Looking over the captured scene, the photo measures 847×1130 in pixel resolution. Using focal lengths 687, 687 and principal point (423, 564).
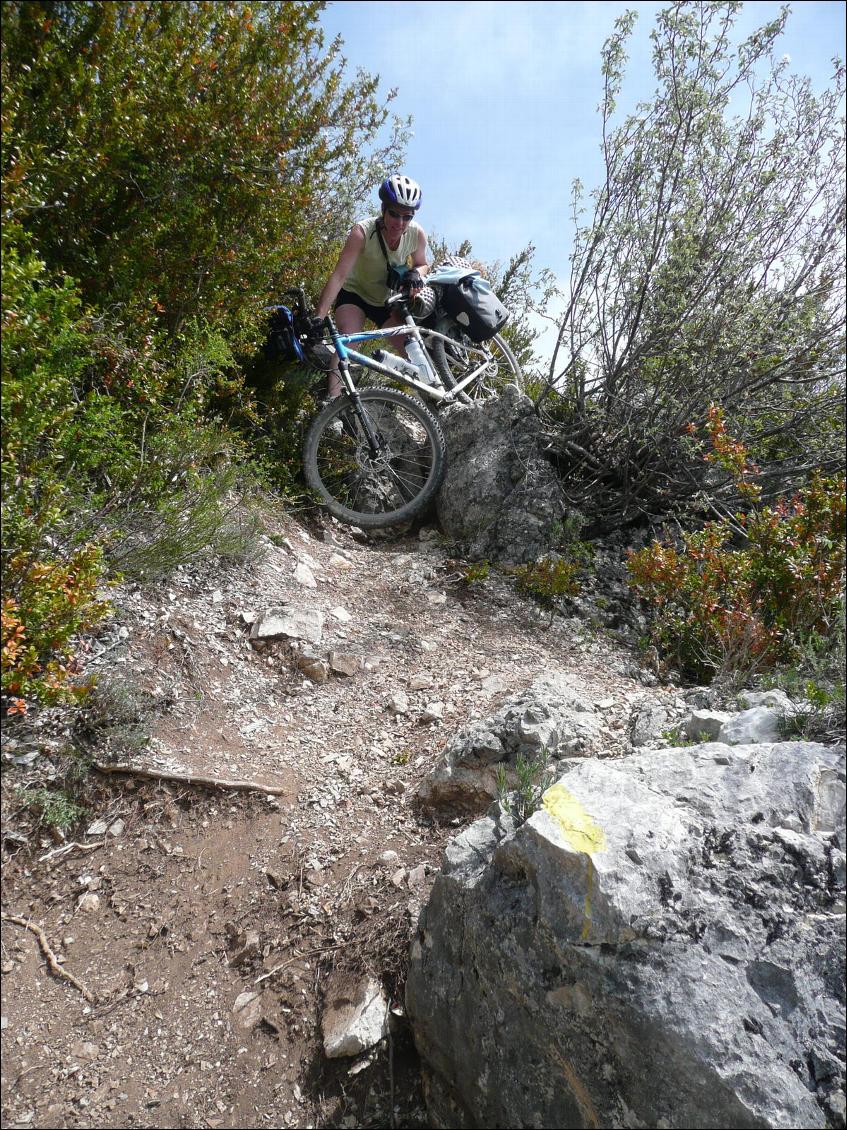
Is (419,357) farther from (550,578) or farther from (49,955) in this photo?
(49,955)

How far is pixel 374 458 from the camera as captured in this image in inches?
216

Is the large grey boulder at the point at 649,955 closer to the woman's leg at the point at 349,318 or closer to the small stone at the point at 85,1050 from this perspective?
the small stone at the point at 85,1050

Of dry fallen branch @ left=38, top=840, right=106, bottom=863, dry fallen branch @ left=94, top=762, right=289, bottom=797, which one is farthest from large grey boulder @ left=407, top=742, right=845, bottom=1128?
dry fallen branch @ left=38, top=840, right=106, bottom=863

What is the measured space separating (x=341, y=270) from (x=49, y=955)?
4813 millimetres

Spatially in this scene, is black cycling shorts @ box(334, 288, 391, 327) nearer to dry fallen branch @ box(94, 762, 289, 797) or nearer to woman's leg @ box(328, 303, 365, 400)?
woman's leg @ box(328, 303, 365, 400)

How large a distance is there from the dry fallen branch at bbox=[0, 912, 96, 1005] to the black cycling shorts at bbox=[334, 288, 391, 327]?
198 inches

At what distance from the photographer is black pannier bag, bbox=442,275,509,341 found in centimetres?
608

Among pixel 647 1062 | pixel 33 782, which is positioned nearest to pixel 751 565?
pixel 647 1062

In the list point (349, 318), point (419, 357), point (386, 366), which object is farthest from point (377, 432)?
point (349, 318)

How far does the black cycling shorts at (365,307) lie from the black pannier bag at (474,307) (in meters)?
0.55

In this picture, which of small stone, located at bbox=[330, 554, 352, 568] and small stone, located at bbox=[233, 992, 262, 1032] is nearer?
small stone, located at bbox=[233, 992, 262, 1032]

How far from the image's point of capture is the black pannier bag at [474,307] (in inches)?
239

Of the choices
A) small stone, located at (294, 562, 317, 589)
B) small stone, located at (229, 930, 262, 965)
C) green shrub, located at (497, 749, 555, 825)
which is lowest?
small stone, located at (229, 930, 262, 965)

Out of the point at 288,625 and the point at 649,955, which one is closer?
the point at 649,955
